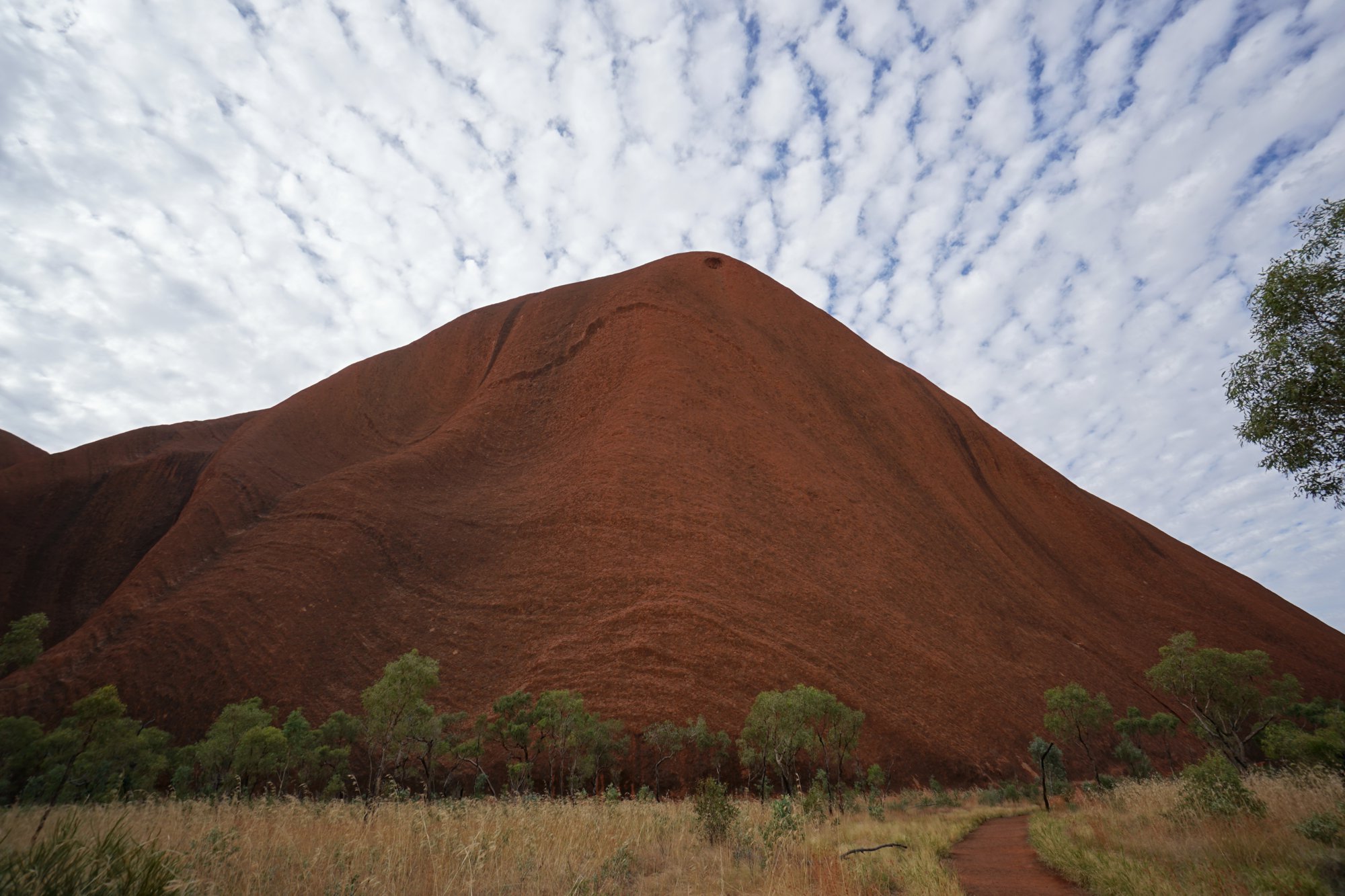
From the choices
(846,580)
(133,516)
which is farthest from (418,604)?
(133,516)

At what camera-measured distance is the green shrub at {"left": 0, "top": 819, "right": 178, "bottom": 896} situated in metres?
2.36

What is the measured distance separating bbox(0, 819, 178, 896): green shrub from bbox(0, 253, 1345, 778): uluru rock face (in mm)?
24042

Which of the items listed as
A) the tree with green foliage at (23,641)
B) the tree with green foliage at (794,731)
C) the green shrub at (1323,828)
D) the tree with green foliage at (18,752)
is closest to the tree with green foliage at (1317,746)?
the green shrub at (1323,828)

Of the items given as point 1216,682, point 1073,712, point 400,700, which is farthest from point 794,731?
point 1216,682

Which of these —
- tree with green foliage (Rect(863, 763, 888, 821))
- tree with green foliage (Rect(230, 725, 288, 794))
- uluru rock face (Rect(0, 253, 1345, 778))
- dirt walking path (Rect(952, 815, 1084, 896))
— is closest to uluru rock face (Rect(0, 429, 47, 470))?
uluru rock face (Rect(0, 253, 1345, 778))

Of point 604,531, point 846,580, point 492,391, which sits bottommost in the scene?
point 846,580

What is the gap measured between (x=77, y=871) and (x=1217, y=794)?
12.4m

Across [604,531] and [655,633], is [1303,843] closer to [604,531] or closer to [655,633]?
[655,633]

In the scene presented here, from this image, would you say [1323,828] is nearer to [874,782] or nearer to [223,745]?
[874,782]

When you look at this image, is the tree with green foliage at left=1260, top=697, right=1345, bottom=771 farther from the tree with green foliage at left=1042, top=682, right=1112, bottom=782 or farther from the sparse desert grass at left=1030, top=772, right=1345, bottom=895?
the tree with green foliage at left=1042, top=682, right=1112, bottom=782

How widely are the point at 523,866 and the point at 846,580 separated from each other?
31.7m

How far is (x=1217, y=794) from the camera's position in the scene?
346 inches

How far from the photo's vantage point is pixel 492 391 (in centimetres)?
4634

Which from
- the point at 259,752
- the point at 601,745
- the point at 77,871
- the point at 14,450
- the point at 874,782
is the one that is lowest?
the point at 874,782
